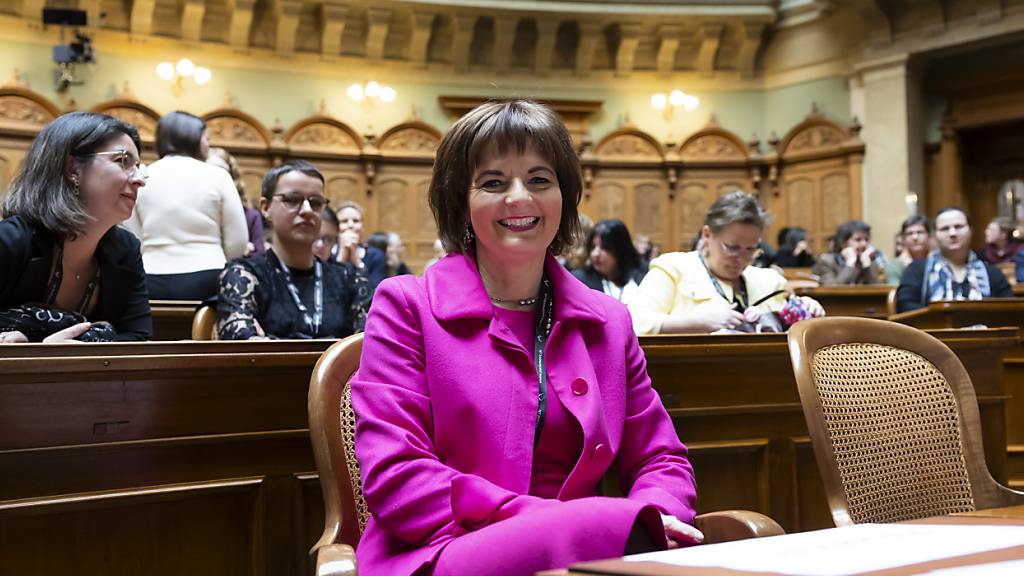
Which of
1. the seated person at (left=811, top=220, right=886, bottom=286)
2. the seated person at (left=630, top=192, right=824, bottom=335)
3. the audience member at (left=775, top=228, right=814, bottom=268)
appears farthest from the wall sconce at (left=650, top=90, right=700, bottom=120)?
the seated person at (left=630, top=192, right=824, bottom=335)

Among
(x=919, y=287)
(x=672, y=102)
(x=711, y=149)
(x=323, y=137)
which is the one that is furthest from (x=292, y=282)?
(x=711, y=149)

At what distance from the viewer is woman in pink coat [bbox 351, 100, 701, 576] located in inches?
56.4

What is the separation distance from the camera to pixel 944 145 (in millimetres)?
10531

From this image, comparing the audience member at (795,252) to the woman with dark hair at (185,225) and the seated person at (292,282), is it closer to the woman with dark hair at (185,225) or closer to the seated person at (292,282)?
the woman with dark hair at (185,225)

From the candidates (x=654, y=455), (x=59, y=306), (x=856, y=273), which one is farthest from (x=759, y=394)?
(x=856, y=273)

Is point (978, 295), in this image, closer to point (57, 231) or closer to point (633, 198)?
point (57, 231)

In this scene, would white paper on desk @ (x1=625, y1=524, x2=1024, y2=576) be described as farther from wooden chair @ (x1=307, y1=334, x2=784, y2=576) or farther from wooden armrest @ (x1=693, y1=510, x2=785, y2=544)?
wooden chair @ (x1=307, y1=334, x2=784, y2=576)

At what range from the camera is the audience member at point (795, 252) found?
9.08 m

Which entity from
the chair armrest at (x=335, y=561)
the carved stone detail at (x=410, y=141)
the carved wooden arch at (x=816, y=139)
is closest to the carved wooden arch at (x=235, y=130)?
the carved stone detail at (x=410, y=141)

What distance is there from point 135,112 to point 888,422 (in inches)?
345

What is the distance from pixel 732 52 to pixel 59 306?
10239 millimetres

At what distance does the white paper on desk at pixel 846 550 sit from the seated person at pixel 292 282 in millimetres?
1983

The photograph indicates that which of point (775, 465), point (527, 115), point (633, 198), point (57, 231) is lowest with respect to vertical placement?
point (775, 465)

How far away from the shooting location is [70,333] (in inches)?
87.6
